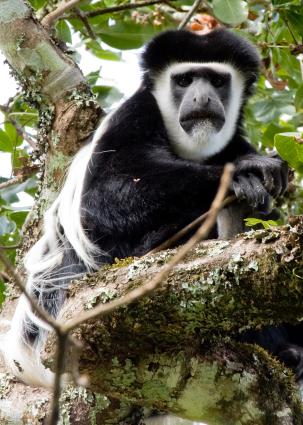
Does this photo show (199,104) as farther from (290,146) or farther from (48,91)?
(290,146)

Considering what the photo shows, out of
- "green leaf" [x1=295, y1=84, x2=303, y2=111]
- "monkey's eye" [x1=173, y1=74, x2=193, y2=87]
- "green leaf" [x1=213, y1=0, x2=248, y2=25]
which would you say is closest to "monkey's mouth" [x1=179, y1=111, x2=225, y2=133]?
"monkey's eye" [x1=173, y1=74, x2=193, y2=87]

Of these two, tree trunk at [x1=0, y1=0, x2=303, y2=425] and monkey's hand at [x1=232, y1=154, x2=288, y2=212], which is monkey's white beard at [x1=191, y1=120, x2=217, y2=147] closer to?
monkey's hand at [x1=232, y1=154, x2=288, y2=212]

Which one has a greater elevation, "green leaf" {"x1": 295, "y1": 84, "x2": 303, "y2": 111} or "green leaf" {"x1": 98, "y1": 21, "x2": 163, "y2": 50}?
"green leaf" {"x1": 98, "y1": 21, "x2": 163, "y2": 50}

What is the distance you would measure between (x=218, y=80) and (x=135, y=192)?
841 mm

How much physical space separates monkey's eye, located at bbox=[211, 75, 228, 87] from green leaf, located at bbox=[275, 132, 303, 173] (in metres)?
1.12

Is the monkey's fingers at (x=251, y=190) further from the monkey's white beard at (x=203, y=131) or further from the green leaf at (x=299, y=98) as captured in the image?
the green leaf at (x=299, y=98)

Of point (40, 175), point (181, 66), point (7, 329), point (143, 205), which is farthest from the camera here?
point (181, 66)

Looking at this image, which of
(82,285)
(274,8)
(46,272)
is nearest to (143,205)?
(46,272)

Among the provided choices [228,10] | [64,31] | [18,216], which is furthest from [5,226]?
[228,10]

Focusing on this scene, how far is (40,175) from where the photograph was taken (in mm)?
2680

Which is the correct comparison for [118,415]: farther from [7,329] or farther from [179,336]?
[7,329]

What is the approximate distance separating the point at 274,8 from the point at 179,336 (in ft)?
5.68

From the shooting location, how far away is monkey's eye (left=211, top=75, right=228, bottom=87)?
293 cm

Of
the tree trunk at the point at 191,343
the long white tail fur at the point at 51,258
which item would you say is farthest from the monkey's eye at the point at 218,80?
the tree trunk at the point at 191,343
